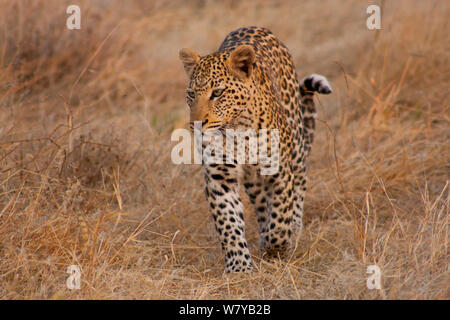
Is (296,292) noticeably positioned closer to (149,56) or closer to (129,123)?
(129,123)

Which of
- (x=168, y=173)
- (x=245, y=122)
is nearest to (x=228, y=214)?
Answer: (x=245, y=122)

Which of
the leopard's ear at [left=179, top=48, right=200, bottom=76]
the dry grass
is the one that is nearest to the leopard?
the leopard's ear at [left=179, top=48, right=200, bottom=76]

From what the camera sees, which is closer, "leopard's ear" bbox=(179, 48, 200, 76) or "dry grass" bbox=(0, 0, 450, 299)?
"dry grass" bbox=(0, 0, 450, 299)

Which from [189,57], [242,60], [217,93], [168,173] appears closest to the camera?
[217,93]

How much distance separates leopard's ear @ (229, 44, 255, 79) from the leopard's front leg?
0.74m

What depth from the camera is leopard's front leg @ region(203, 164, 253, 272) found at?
17.0ft

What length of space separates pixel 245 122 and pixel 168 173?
1744 mm

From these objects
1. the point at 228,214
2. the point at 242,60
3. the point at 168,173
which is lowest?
the point at 228,214

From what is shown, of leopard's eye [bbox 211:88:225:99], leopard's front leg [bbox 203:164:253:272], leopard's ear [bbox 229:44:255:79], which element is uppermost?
leopard's ear [bbox 229:44:255:79]

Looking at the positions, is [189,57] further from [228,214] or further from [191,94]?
[228,214]

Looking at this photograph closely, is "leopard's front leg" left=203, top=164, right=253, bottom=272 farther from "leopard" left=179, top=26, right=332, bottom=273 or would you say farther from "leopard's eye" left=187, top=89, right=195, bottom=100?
"leopard's eye" left=187, top=89, right=195, bottom=100

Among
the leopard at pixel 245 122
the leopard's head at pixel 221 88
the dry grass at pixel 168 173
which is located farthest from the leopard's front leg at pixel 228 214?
the leopard's head at pixel 221 88

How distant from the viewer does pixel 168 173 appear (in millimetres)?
6539

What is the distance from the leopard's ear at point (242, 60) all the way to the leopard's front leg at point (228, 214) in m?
0.74
